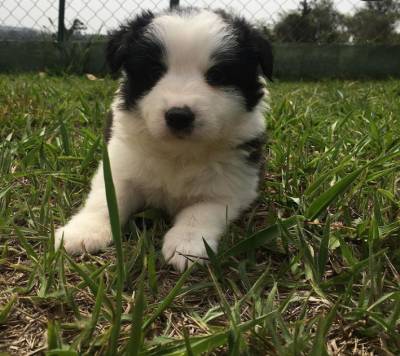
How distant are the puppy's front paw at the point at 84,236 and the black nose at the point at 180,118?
563 mm

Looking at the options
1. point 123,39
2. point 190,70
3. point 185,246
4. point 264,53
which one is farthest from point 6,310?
Result: point 264,53

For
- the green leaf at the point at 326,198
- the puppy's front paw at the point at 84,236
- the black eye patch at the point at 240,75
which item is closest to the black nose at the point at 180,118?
the black eye patch at the point at 240,75

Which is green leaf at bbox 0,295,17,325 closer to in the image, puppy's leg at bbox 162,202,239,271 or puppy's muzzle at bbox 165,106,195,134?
puppy's leg at bbox 162,202,239,271

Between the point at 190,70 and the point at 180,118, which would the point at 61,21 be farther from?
the point at 180,118

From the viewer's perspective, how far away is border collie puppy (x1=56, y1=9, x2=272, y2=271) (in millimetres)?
2256

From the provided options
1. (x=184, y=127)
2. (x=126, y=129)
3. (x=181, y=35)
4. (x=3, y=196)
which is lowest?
(x=3, y=196)

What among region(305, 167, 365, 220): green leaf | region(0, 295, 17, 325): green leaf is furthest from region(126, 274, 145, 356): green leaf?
region(305, 167, 365, 220): green leaf

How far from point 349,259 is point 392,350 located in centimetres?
50

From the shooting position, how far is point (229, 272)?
1940 mm

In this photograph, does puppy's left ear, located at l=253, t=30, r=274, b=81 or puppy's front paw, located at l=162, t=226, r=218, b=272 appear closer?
puppy's front paw, located at l=162, t=226, r=218, b=272

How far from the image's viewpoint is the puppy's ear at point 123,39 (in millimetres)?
2600

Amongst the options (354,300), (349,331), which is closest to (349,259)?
(354,300)

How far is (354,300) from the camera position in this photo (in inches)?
68.1

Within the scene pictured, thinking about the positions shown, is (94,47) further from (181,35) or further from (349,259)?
(349,259)
